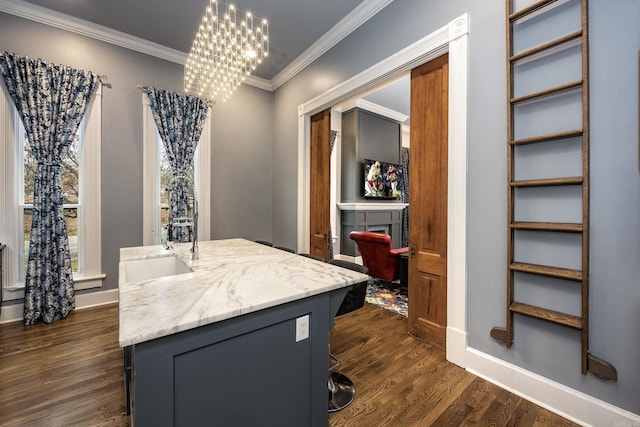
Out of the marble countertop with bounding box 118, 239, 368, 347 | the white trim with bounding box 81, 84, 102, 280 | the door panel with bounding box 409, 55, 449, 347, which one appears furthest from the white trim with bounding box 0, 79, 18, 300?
the door panel with bounding box 409, 55, 449, 347

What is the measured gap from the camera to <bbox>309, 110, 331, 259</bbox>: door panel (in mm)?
3916

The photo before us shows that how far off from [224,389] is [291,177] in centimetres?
349

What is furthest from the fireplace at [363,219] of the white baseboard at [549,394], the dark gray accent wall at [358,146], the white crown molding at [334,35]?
the white baseboard at [549,394]

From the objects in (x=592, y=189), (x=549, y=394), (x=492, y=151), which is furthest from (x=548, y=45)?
(x=549, y=394)

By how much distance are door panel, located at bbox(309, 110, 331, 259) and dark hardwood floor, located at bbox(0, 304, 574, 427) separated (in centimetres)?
147

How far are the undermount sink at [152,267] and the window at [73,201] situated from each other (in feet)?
6.05

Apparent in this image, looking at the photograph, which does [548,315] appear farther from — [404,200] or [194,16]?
[404,200]

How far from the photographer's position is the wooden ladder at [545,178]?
1.56m

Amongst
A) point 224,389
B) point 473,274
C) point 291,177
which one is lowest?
point 224,389

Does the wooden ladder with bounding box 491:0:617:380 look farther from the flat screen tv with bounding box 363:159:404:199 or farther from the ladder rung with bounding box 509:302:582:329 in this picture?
the flat screen tv with bounding box 363:159:404:199

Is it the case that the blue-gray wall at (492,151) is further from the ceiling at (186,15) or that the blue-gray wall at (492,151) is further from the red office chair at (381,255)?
the red office chair at (381,255)

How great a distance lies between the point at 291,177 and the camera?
434cm

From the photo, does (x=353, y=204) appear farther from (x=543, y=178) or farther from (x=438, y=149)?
(x=543, y=178)

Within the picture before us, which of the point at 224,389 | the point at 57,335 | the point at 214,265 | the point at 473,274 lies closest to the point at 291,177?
the point at 214,265
